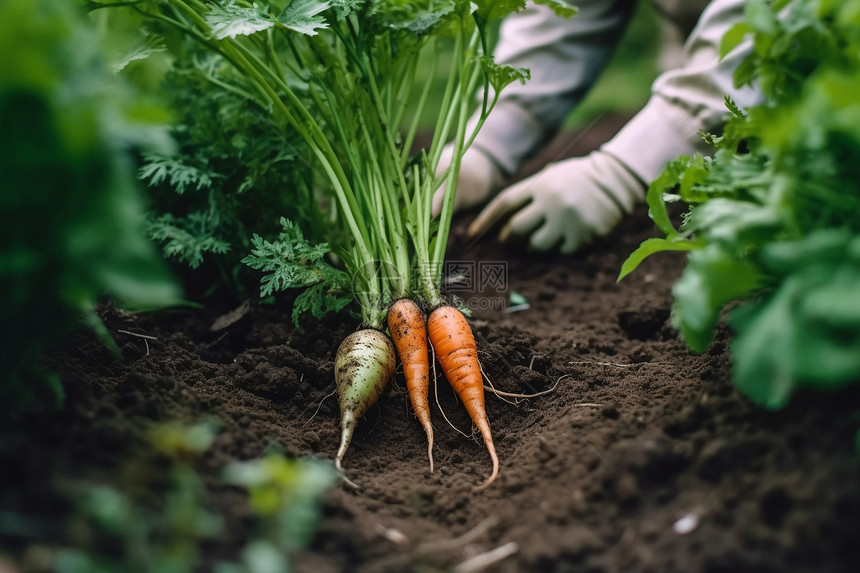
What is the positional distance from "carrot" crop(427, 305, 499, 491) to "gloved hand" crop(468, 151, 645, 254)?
856 mm

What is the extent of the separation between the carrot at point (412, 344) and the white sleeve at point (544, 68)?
120cm

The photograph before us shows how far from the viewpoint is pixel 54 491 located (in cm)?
100

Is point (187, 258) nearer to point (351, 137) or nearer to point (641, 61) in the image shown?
point (351, 137)

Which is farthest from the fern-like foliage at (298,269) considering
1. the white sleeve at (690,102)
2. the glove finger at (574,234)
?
the white sleeve at (690,102)

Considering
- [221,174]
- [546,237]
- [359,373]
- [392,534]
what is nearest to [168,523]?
[392,534]

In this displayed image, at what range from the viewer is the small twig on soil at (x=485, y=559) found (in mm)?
1110

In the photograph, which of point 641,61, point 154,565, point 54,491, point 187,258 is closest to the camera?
point 154,565

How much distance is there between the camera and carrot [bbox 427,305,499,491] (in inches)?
69.1

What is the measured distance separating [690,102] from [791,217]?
5.06 ft

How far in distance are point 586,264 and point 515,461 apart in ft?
4.39

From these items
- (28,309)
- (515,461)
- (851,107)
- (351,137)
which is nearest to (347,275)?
(351,137)

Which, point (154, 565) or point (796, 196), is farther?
point (796, 196)

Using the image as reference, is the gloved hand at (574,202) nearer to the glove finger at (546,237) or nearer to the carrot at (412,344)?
the glove finger at (546,237)

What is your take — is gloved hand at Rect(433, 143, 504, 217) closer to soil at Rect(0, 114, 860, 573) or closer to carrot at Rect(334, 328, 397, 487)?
soil at Rect(0, 114, 860, 573)
